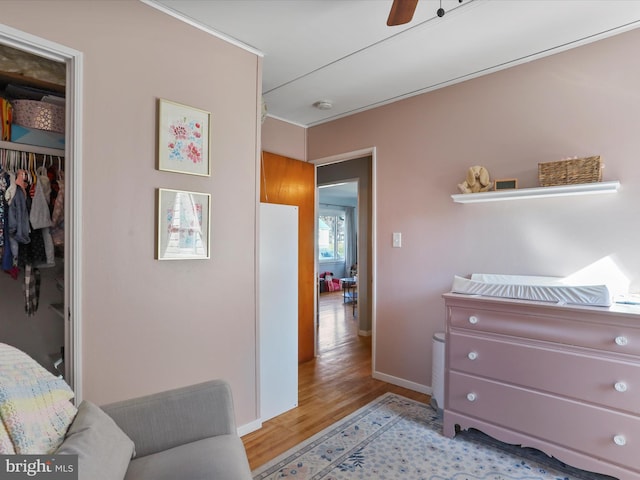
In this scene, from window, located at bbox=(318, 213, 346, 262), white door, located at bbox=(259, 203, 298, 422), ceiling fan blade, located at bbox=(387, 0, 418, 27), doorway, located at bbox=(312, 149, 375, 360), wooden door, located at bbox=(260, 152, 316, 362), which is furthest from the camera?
window, located at bbox=(318, 213, 346, 262)

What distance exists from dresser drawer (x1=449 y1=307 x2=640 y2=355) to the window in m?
7.32

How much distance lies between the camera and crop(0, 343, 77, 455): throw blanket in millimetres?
1050

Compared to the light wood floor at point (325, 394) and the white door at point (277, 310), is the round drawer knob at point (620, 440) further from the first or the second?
the white door at point (277, 310)

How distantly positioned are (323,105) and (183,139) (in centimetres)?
165

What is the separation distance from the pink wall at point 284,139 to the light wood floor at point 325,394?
2.29m

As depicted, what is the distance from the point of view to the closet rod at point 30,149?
1.74 m

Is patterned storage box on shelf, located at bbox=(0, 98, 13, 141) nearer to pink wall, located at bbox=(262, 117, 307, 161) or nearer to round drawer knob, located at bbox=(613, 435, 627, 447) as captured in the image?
pink wall, located at bbox=(262, 117, 307, 161)

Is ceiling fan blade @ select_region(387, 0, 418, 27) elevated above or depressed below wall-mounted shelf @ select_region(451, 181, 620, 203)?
above

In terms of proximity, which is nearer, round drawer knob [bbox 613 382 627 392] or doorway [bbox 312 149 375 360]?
round drawer knob [bbox 613 382 627 392]

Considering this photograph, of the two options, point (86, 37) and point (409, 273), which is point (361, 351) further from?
point (86, 37)

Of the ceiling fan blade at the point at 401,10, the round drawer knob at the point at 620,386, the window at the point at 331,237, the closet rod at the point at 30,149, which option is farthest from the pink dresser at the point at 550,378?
the window at the point at 331,237

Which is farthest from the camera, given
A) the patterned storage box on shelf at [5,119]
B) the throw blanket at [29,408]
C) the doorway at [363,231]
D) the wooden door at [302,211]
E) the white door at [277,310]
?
the doorway at [363,231]

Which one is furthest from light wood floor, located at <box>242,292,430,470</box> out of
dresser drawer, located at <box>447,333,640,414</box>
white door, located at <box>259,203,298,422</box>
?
dresser drawer, located at <box>447,333,640,414</box>

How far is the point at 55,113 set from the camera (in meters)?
1.90
